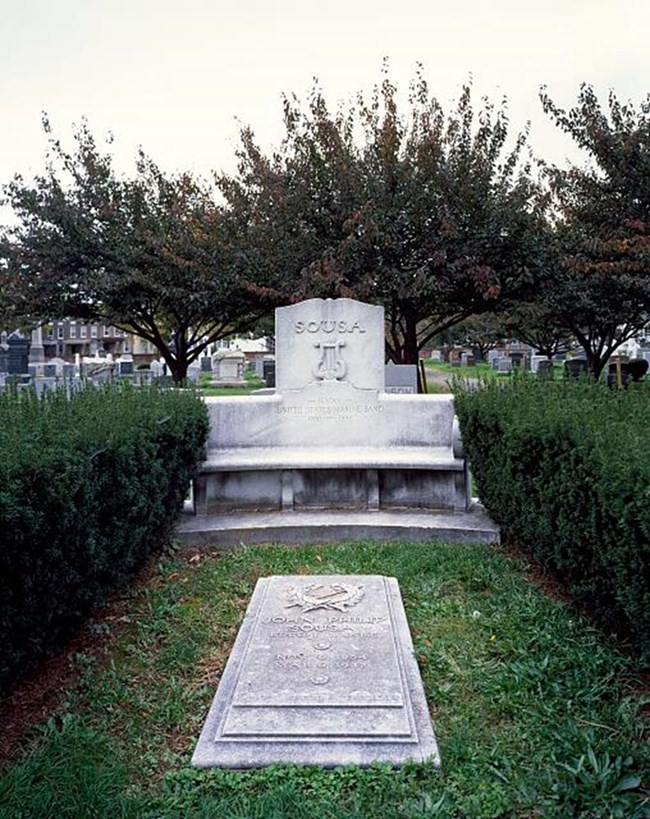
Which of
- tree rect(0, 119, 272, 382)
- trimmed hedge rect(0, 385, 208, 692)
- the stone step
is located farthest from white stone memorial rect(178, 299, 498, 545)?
tree rect(0, 119, 272, 382)

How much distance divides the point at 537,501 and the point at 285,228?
828 cm

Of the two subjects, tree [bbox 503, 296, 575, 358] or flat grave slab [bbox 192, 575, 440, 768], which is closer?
flat grave slab [bbox 192, 575, 440, 768]

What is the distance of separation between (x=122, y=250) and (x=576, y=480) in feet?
36.6

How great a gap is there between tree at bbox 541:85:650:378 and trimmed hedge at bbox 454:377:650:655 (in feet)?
21.9

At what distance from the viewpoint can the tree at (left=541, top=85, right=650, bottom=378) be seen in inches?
440

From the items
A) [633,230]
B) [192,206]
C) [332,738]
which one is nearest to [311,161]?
[192,206]

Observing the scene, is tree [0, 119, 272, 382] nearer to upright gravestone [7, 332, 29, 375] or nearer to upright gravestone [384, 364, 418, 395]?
upright gravestone [384, 364, 418, 395]

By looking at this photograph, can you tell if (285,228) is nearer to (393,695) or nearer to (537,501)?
(537,501)

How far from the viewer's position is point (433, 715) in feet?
9.78

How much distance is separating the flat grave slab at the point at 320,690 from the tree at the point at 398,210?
7.33m

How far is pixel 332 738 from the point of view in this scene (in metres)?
2.71

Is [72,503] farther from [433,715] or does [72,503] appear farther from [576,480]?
→ [576,480]

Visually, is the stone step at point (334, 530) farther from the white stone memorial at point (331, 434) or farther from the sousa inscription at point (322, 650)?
the sousa inscription at point (322, 650)

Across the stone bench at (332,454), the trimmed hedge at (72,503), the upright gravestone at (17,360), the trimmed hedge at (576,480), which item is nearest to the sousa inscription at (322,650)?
the trimmed hedge at (72,503)
